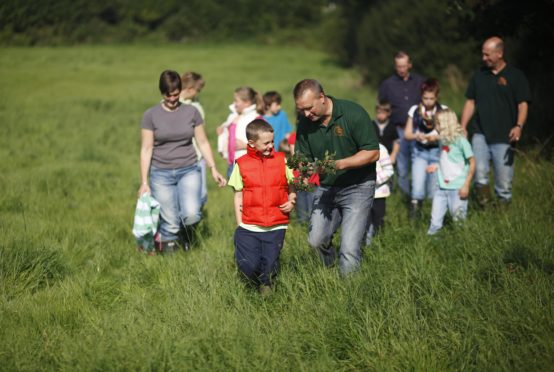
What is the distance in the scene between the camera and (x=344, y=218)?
5.60 metres

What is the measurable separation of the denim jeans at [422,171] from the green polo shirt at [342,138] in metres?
2.70

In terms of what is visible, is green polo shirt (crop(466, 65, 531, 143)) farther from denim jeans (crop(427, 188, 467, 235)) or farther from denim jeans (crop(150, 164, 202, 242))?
denim jeans (crop(150, 164, 202, 242))

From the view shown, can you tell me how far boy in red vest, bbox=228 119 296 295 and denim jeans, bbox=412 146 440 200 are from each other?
10.4ft

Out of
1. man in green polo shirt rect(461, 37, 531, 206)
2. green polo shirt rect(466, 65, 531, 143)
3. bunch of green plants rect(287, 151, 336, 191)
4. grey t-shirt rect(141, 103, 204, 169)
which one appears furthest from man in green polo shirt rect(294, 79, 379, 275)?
green polo shirt rect(466, 65, 531, 143)

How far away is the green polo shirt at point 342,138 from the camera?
17.7 feet

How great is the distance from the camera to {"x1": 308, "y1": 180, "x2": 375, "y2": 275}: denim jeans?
5.46m

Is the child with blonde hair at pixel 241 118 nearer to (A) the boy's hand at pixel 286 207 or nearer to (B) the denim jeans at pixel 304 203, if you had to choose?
(B) the denim jeans at pixel 304 203

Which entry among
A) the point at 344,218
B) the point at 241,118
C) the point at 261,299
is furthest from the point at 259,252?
the point at 241,118

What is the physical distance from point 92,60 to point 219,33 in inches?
770

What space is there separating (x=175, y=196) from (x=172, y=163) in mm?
422

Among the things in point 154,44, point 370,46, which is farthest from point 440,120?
point 154,44

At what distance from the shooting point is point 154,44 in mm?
50188

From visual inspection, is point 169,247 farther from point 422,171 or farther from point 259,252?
point 422,171

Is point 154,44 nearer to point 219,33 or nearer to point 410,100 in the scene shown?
point 219,33
